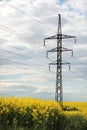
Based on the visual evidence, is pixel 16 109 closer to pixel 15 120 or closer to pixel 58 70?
pixel 15 120

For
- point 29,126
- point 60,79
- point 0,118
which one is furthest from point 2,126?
point 60,79

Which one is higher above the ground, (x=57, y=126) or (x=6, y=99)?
(x=6, y=99)

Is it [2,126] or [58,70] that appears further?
[58,70]

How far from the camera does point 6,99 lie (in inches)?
650

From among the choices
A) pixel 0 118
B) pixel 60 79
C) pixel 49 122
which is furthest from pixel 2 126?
pixel 60 79

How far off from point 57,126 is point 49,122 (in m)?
0.93

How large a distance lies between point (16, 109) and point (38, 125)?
112 cm

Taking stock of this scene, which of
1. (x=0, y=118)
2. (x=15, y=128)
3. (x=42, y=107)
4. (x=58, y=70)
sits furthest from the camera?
(x=58, y=70)

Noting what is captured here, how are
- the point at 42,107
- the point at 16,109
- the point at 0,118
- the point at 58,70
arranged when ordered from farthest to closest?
the point at 58,70, the point at 42,107, the point at 16,109, the point at 0,118

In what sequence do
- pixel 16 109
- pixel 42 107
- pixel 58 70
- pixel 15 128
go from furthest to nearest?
pixel 58 70
pixel 42 107
pixel 16 109
pixel 15 128

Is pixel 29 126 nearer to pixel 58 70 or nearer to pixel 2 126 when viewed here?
pixel 2 126

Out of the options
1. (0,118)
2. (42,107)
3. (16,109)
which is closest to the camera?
(0,118)

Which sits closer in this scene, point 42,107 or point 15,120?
point 15,120

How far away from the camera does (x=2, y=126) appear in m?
14.7
